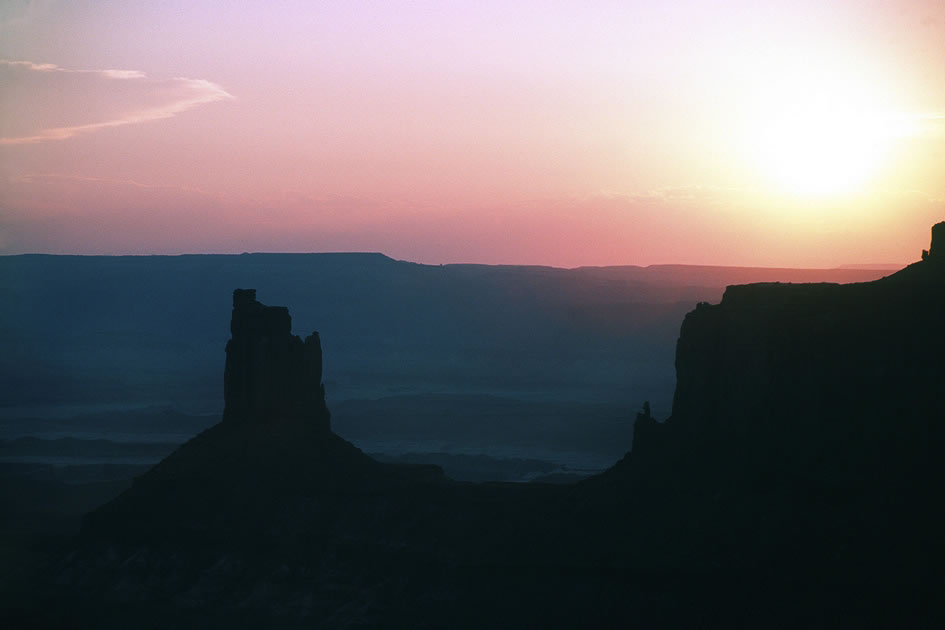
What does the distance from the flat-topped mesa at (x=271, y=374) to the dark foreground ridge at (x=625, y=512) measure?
0.12 m

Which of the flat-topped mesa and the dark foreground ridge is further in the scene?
the flat-topped mesa

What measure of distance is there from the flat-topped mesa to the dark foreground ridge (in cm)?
12

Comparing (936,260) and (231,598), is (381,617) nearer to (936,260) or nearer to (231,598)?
(231,598)

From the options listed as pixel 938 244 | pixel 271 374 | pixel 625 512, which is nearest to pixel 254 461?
pixel 271 374

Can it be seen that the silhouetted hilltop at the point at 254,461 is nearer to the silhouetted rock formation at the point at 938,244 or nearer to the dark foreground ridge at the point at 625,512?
the dark foreground ridge at the point at 625,512

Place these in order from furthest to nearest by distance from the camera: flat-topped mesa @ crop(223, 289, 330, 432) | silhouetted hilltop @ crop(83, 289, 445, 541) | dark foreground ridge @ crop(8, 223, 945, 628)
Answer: flat-topped mesa @ crop(223, 289, 330, 432) < silhouetted hilltop @ crop(83, 289, 445, 541) < dark foreground ridge @ crop(8, 223, 945, 628)

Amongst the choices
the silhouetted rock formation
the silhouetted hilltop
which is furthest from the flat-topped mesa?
the silhouetted rock formation

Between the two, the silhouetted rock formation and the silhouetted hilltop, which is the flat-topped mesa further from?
the silhouetted rock formation

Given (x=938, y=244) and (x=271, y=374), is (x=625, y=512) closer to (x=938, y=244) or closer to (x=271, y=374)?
(x=938, y=244)

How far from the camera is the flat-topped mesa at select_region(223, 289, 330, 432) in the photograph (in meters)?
88.8

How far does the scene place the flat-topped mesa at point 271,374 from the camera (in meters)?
88.8

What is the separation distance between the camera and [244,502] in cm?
8506

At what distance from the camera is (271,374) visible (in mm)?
88750

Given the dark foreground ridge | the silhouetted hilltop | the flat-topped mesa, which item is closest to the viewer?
the dark foreground ridge
